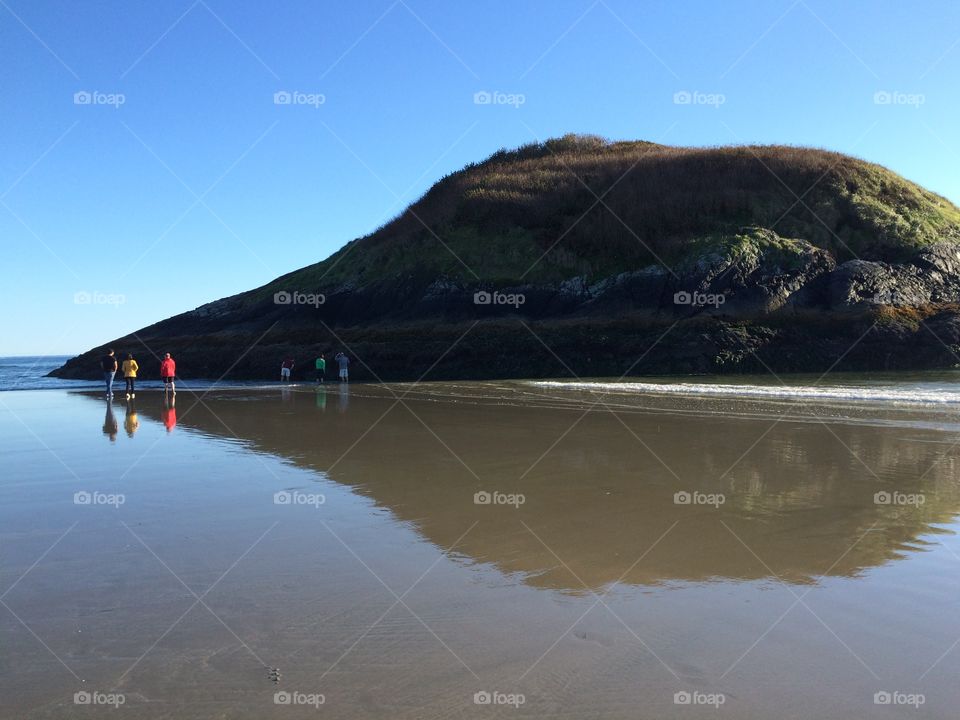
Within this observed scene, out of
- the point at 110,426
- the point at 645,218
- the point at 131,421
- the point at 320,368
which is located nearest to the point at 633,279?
the point at 645,218

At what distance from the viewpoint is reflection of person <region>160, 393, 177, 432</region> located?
14.7 m

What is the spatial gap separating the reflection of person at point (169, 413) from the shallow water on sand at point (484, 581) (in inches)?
154

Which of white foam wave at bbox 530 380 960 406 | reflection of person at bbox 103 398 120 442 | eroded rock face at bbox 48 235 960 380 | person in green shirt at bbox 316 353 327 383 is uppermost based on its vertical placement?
eroded rock face at bbox 48 235 960 380

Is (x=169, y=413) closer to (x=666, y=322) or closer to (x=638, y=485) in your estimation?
(x=638, y=485)

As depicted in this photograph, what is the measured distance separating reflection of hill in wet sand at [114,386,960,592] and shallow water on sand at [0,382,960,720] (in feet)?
0.14

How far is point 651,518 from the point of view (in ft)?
22.2

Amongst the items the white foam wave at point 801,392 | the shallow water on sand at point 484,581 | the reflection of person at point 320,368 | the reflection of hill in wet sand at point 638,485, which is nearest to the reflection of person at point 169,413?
the reflection of hill in wet sand at point 638,485

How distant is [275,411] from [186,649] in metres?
14.3

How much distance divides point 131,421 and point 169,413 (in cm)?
195

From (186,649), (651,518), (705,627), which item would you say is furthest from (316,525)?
(705,627)

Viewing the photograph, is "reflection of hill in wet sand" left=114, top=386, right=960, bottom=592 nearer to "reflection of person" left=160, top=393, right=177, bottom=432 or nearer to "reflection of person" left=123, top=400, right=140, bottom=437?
"reflection of person" left=160, top=393, right=177, bottom=432

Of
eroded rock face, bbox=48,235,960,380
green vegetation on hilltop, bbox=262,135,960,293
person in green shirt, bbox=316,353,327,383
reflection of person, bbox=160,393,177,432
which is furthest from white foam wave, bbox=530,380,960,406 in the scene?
green vegetation on hilltop, bbox=262,135,960,293

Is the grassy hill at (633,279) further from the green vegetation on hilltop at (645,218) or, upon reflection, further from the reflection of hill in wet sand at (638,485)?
the reflection of hill in wet sand at (638,485)

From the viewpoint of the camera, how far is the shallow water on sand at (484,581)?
346 centimetres
